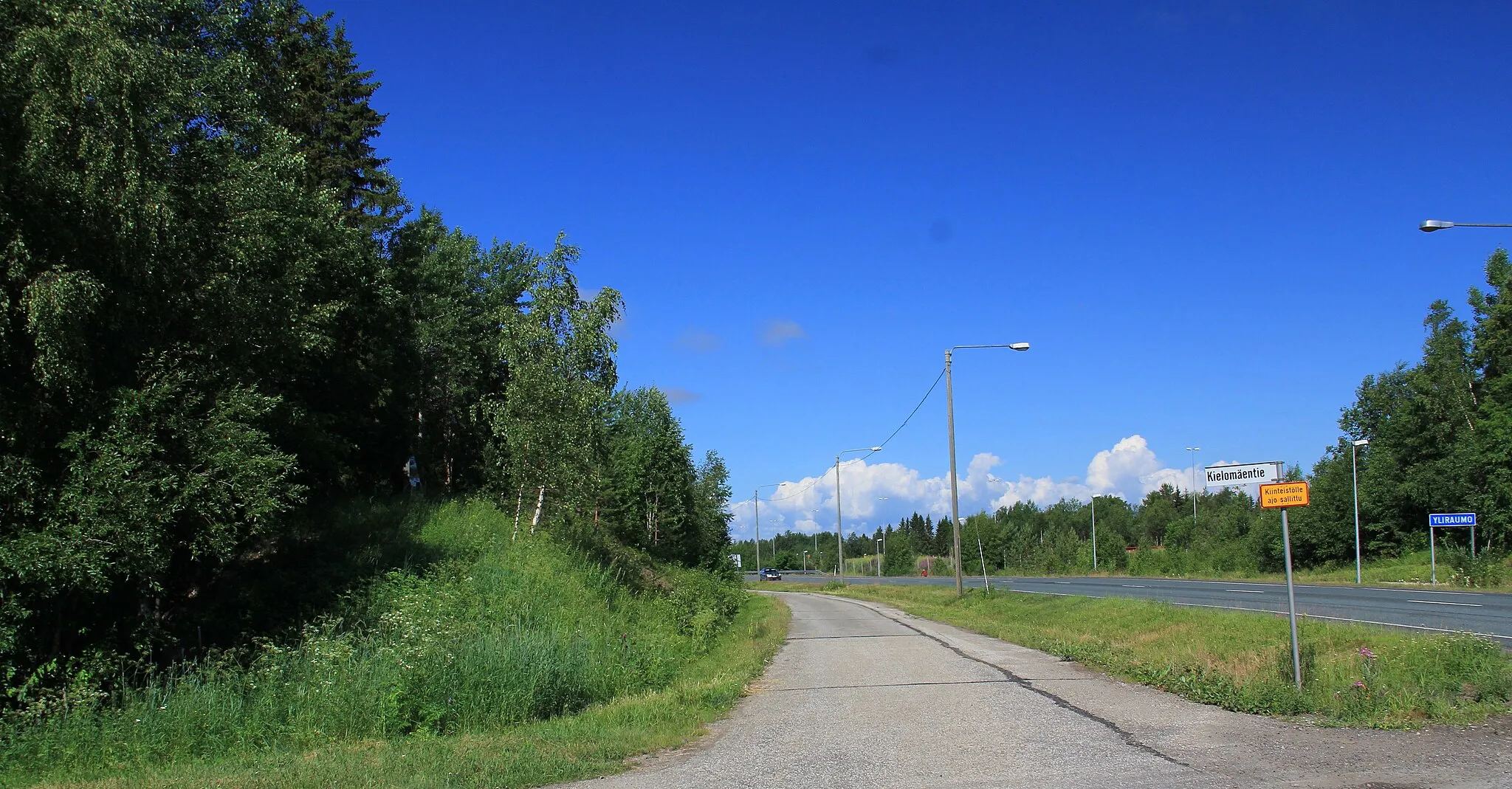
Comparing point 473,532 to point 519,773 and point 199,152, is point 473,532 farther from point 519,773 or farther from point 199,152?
point 519,773

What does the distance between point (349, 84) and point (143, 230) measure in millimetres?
20814

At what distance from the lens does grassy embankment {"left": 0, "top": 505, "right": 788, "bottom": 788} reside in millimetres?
8109

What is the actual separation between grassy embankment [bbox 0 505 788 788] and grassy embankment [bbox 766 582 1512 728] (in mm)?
5904

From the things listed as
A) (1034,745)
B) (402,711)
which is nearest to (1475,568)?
(1034,745)

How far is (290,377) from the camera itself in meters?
→ 20.6

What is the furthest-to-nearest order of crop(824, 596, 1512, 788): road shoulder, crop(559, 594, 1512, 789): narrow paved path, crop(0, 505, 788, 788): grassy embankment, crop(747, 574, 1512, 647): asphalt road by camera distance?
crop(747, 574, 1512, 647): asphalt road → crop(0, 505, 788, 788): grassy embankment → crop(559, 594, 1512, 789): narrow paved path → crop(824, 596, 1512, 788): road shoulder

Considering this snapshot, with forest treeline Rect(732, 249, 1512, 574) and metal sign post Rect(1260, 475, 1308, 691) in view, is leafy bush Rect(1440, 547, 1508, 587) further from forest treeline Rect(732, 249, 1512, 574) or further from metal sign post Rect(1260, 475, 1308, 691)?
metal sign post Rect(1260, 475, 1308, 691)

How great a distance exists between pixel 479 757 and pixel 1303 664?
984 cm

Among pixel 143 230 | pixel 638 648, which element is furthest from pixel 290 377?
pixel 638 648

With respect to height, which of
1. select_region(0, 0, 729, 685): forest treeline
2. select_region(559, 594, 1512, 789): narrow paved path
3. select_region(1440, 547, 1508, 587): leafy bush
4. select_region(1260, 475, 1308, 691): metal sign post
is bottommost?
select_region(1440, 547, 1508, 587): leafy bush

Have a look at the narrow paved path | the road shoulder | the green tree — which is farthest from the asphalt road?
the green tree

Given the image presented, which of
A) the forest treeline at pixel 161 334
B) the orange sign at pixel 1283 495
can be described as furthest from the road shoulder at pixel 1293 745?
the forest treeline at pixel 161 334

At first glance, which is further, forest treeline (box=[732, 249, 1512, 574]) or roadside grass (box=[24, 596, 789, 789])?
forest treeline (box=[732, 249, 1512, 574])

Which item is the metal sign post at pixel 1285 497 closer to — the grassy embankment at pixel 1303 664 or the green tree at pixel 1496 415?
the grassy embankment at pixel 1303 664
